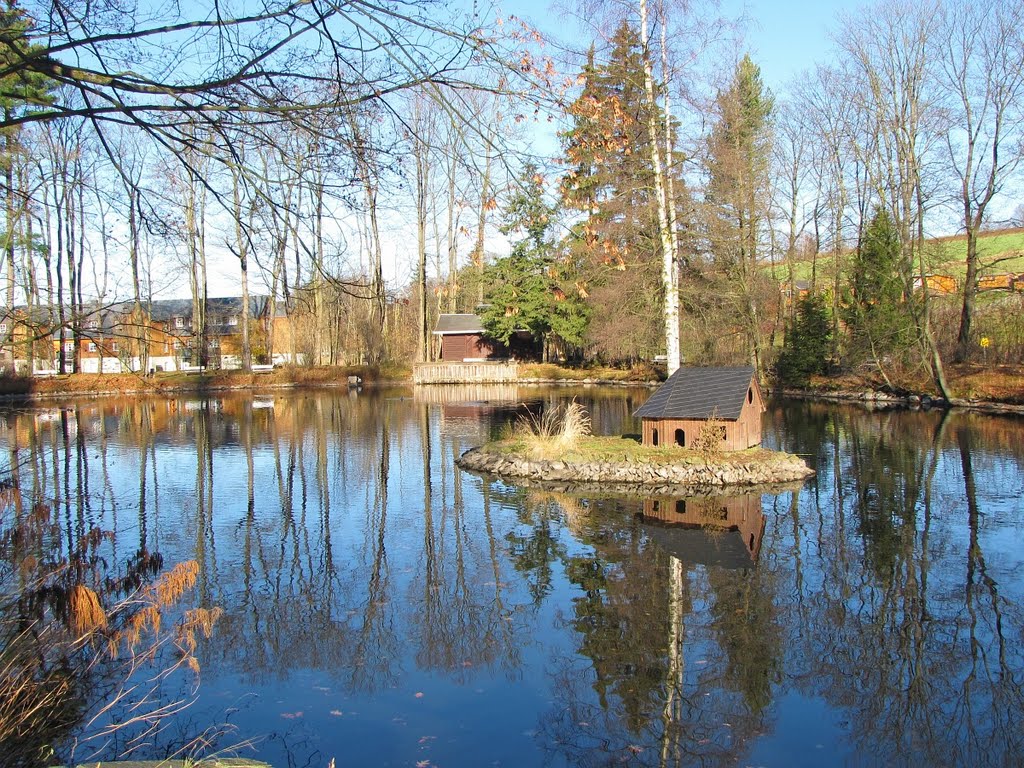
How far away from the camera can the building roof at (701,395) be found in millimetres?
15107

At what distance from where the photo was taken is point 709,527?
38.2 ft

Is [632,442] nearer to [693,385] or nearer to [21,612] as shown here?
[693,385]

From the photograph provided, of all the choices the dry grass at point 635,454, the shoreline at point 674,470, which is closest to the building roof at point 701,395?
the dry grass at point 635,454

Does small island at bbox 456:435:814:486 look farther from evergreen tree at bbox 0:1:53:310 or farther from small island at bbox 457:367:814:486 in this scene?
evergreen tree at bbox 0:1:53:310

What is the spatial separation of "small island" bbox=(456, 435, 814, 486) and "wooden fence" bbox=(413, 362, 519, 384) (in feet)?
94.8

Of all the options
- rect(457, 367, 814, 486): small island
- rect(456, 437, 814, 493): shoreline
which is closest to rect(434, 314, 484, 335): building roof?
rect(457, 367, 814, 486): small island

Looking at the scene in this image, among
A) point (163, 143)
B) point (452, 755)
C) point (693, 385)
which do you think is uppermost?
point (163, 143)

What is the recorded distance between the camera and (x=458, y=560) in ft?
34.3

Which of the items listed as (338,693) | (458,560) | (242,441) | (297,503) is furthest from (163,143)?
(242,441)

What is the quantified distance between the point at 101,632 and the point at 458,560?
14.3ft

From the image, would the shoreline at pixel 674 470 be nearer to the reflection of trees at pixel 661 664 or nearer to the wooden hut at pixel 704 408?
the wooden hut at pixel 704 408

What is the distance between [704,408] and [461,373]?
31.4m

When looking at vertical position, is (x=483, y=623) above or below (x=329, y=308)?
below

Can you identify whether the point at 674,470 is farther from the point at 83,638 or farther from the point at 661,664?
the point at 83,638
